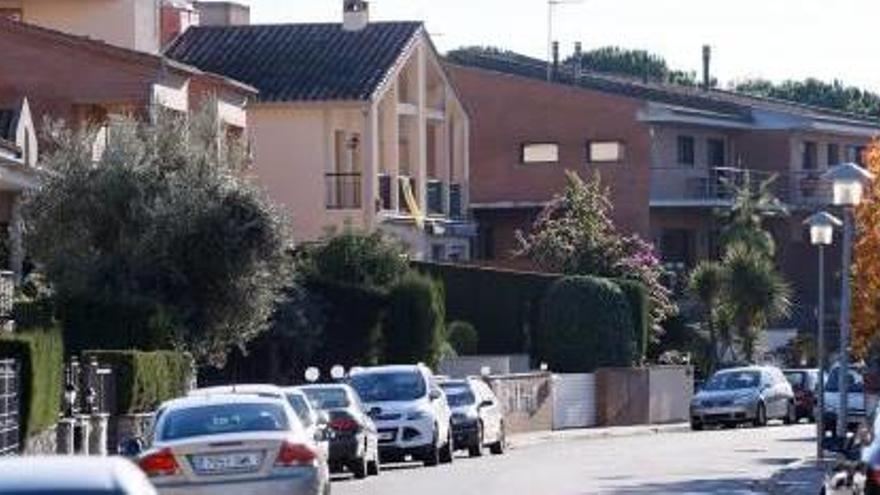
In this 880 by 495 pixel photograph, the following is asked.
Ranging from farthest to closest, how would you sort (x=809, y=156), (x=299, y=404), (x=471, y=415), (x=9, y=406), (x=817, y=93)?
(x=817, y=93) < (x=809, y=156) < (x=471, y=415) < (x=9, y=406) < (x=299, y=404)

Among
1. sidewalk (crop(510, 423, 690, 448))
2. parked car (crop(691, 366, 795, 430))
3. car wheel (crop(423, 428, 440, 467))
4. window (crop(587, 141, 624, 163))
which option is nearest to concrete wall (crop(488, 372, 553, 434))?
sidewalk (crop(510, 423, 690, 448))

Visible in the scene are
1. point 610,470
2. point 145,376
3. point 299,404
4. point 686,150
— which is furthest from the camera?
point 686,150

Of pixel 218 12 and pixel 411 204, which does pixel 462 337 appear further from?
pixel 218 12

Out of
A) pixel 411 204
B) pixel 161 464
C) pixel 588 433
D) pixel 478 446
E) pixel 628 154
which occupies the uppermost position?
pixel 628 154

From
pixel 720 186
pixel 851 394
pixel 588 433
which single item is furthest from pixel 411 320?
pixel 720 186

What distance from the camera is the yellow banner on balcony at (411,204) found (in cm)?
6856

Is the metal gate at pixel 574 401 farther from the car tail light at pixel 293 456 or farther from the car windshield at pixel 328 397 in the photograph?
the car tail light at pixel 293 456

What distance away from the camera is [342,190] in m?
67.1

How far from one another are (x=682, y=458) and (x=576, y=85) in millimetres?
40996

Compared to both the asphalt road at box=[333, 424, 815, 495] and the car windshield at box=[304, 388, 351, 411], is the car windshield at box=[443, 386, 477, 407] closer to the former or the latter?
the asphalt road at box=[333, 424, 815, 495]

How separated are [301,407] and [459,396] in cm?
1597

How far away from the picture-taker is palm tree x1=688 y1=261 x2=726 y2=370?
74.8 metres

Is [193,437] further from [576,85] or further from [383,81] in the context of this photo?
[576,85]

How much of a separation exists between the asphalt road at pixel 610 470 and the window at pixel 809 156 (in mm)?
34919
